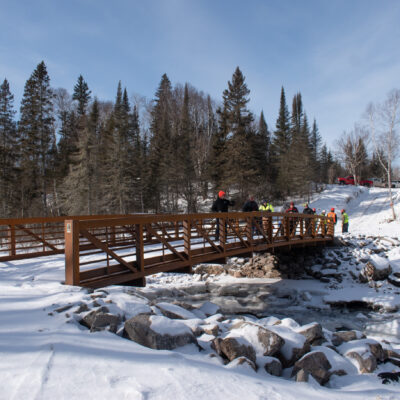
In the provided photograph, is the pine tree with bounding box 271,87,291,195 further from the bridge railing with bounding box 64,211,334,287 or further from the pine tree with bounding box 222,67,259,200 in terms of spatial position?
the bridge railing with bounding box 64,211,334,287

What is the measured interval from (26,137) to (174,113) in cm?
2386

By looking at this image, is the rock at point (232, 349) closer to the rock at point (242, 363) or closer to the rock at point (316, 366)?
the rock at point (242, 363)

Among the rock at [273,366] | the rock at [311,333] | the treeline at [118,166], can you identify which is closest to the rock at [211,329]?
the rock at [273,366]

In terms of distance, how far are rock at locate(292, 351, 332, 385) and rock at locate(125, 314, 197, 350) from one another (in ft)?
4.59

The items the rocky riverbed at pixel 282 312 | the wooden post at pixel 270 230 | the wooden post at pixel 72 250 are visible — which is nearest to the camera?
the rocky riverbed at pixel 282 312

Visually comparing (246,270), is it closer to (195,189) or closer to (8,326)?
(8,326)

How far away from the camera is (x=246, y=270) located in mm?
14227

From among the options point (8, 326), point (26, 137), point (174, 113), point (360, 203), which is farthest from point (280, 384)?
point (174, 113)

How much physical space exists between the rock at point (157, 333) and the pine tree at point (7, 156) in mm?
21884

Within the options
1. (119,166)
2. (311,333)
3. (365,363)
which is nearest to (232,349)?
(311,333)

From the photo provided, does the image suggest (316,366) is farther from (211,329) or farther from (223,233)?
(223,233)

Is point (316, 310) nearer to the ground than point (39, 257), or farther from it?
nearer to the ground

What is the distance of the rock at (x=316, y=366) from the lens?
3.67m

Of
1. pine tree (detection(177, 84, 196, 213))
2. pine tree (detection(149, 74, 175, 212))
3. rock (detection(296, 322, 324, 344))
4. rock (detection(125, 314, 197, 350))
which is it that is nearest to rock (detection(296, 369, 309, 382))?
rock (detection(125, 314, 197, 350))
